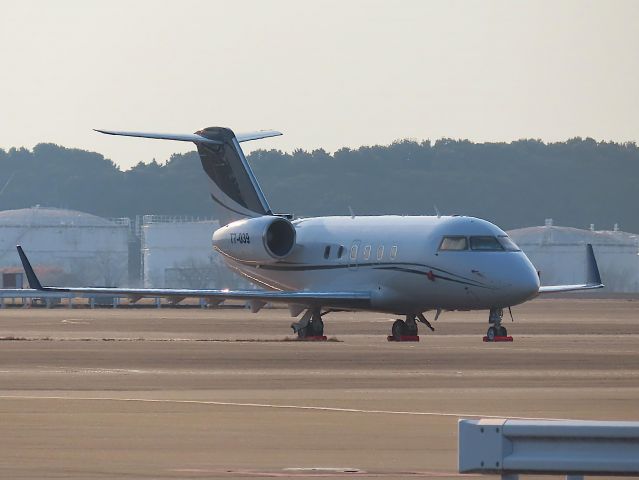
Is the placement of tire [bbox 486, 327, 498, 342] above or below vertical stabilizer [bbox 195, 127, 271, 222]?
below

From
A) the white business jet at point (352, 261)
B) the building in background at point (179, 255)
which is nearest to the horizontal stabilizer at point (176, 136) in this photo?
the white business jet at point (352, 261)

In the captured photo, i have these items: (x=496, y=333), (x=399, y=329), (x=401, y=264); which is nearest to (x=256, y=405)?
(x=496, y=333)

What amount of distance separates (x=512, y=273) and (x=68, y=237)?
11601 cm

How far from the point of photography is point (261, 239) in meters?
51.5

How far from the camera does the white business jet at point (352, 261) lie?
4644cm

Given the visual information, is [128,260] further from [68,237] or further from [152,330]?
[152,330]

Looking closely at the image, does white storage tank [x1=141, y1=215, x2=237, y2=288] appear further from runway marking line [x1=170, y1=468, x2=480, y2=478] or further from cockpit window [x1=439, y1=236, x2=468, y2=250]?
runway marking line [x1=170, y1=468, x2=480, y2=478]

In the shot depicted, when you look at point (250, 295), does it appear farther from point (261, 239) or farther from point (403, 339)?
point (261, 239)

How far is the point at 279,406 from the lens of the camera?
22.7m

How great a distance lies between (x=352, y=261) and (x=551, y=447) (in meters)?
38.6

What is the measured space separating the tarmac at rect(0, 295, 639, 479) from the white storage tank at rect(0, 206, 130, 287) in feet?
357

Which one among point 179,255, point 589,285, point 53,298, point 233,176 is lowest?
point 53,298

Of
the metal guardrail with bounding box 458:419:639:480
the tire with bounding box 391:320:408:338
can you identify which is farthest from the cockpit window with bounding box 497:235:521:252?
the metal guardrail with bounding box 458:419:639:480

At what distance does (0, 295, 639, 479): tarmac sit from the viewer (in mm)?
16484
